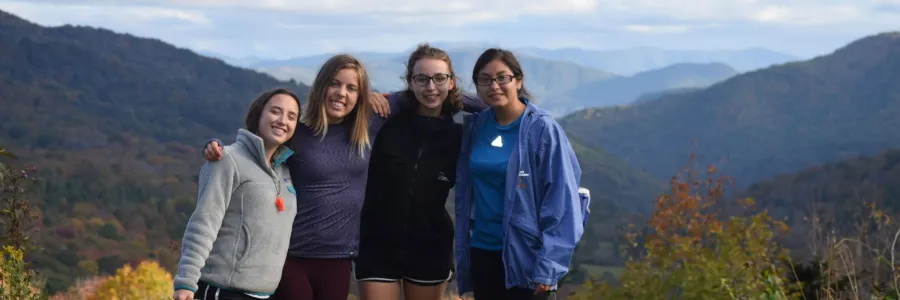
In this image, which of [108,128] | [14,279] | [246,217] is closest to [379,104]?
[246,217]

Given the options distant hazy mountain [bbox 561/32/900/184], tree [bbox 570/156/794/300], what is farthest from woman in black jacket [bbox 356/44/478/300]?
distant hazy mountain [bbox 561/32/900/184]

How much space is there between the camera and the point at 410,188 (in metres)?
3.80

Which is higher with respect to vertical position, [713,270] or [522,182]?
[522,182]

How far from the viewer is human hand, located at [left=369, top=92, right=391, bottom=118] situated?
3818 mm

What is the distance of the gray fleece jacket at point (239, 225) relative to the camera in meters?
3.21

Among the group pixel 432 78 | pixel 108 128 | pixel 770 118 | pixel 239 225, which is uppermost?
pixel 432 78

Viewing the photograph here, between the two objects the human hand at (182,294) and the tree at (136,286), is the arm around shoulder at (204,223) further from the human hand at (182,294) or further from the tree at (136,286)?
the tree at (136,286)

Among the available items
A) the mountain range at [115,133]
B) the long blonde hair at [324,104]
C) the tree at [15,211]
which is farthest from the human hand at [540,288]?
the mountain range at [115,133]

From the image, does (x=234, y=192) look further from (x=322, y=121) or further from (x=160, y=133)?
(x=160, y=133)

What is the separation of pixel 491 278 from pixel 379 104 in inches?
32.6

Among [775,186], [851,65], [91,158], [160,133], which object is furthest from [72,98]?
[851,65]

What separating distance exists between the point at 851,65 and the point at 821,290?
174688 millimetres

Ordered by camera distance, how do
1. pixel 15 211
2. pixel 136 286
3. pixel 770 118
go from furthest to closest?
pixel 770 118
pixel 136 286
pixel 15 211

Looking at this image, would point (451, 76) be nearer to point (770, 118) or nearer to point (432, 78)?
point (432, 78)
